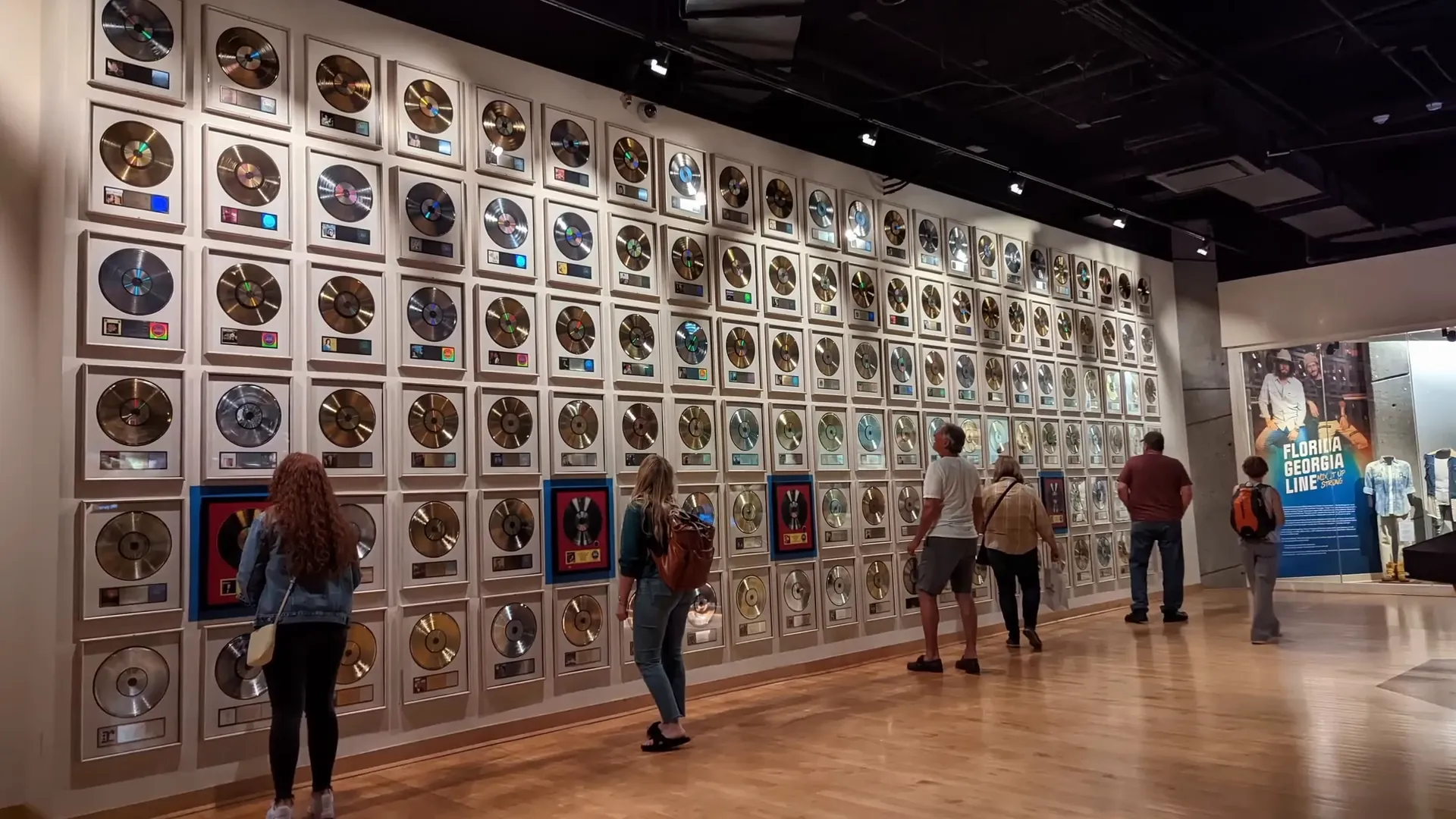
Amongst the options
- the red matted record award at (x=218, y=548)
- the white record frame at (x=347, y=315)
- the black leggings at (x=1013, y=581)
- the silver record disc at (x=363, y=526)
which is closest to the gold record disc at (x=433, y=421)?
the white record frame at (x=347, y=315)

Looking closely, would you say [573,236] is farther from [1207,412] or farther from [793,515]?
[1207,412]

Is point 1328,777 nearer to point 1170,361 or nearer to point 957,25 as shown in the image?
point 957,25

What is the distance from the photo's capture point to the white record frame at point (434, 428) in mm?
5500

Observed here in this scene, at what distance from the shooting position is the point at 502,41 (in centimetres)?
620

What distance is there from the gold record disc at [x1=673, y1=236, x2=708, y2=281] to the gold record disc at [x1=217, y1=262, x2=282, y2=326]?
2.82 metres

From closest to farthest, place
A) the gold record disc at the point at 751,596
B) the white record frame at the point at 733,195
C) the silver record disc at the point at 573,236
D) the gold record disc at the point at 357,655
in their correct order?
the gold record disc at the point at 357,655, the silver record disc at the point at 573,236, the gold record disc at the point at 751,596, the white record frame at the point at 733,195

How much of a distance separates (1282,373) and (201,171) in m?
12.3

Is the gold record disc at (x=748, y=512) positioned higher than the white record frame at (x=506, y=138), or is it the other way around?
the white record frame at (x=506, y=138)

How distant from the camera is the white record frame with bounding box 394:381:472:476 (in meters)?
5.50

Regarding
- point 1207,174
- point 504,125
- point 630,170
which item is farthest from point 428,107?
point 1207,174

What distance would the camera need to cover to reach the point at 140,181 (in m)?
4.67

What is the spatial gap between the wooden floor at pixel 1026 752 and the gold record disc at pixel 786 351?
244cm

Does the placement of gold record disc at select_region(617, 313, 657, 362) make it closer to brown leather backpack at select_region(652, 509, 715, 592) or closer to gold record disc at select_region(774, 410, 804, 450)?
gold record disc at select_region(774, 410, 804, 450)

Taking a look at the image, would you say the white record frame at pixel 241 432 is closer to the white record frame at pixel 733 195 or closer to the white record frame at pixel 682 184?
the white record frame at pixel 682 184
